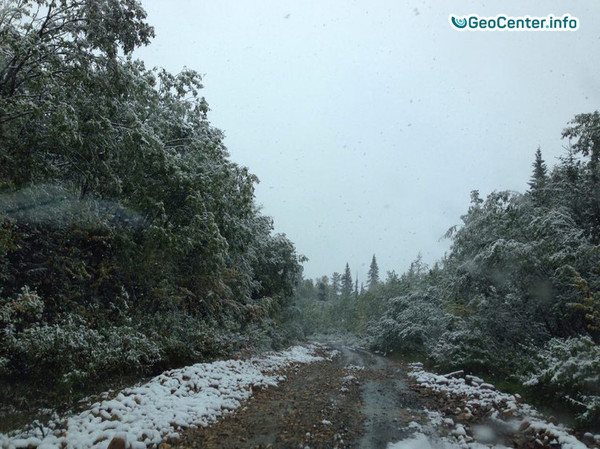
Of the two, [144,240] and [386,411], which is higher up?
[144,240]

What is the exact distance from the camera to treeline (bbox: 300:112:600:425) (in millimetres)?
8336

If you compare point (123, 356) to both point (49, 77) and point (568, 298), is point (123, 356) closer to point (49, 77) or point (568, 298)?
point (49, 77)

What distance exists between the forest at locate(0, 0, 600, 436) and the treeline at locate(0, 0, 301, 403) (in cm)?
4

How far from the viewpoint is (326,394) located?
9.92 m

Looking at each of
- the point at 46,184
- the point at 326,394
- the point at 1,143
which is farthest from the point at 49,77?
the point at 326,394

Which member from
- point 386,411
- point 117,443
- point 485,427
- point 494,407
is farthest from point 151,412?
point 494,407

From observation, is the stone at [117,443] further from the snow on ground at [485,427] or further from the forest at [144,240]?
the snow on ground at [485,427]

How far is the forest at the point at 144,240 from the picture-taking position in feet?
24.5

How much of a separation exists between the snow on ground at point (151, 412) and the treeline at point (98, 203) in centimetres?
98

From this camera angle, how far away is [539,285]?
11.5 meters

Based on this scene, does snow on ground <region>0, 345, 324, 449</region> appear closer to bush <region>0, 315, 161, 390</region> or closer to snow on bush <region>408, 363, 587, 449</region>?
bush <region>0, 315, 161, 390</region>

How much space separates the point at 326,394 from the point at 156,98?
30.2ft

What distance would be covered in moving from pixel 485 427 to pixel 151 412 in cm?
604

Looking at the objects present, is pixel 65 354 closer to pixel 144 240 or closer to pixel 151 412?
pixel 151 412
